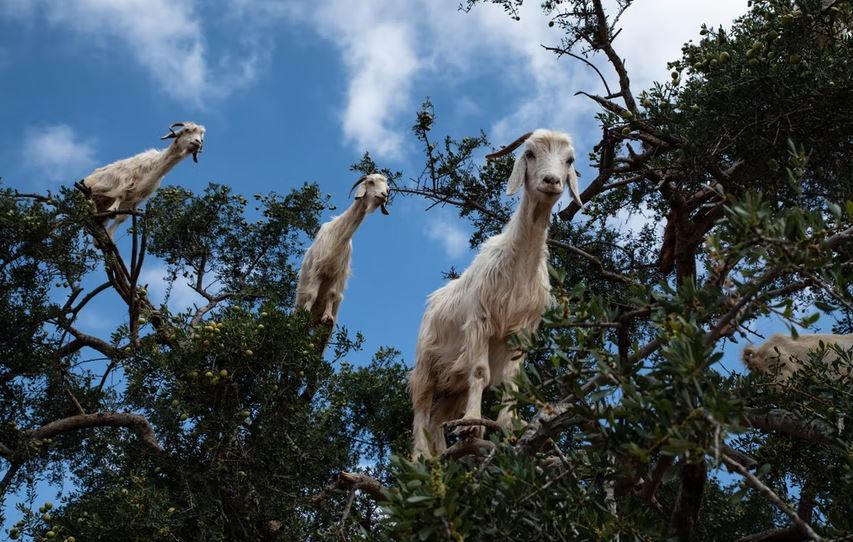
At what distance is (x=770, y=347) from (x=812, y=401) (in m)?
2.32

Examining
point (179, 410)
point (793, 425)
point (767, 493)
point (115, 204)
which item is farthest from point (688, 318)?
point (115, 204)

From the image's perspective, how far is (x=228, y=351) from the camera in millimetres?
7141

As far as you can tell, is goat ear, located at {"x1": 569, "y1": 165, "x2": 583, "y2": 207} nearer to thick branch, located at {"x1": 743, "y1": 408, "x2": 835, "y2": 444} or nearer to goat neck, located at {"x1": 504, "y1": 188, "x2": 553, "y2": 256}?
goat neck, located at {"x1": 504, "y1": 188, "x2": 553, "y2": 256}

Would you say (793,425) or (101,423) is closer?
(793,425)

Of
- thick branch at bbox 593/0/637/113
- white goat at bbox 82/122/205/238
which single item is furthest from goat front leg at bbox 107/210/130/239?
thick branch at bbox 593/0/637/113

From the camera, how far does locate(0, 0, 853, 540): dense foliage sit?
3715mm

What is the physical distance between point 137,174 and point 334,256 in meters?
3.84

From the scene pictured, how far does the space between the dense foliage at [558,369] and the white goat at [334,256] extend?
1.69 feet

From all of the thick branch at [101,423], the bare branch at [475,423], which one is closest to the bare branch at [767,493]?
the bare branch at [475,423]

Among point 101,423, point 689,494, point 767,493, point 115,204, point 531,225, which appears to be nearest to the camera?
point 767,493

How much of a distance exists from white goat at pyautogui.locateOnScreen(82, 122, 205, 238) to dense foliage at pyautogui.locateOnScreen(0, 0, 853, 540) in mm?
1589

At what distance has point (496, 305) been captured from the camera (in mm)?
6387

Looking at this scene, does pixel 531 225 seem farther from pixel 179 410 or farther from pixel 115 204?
pixel 115 204

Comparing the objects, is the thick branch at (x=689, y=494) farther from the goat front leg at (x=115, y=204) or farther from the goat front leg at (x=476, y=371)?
the goat front leg at (x=115, y=204)
